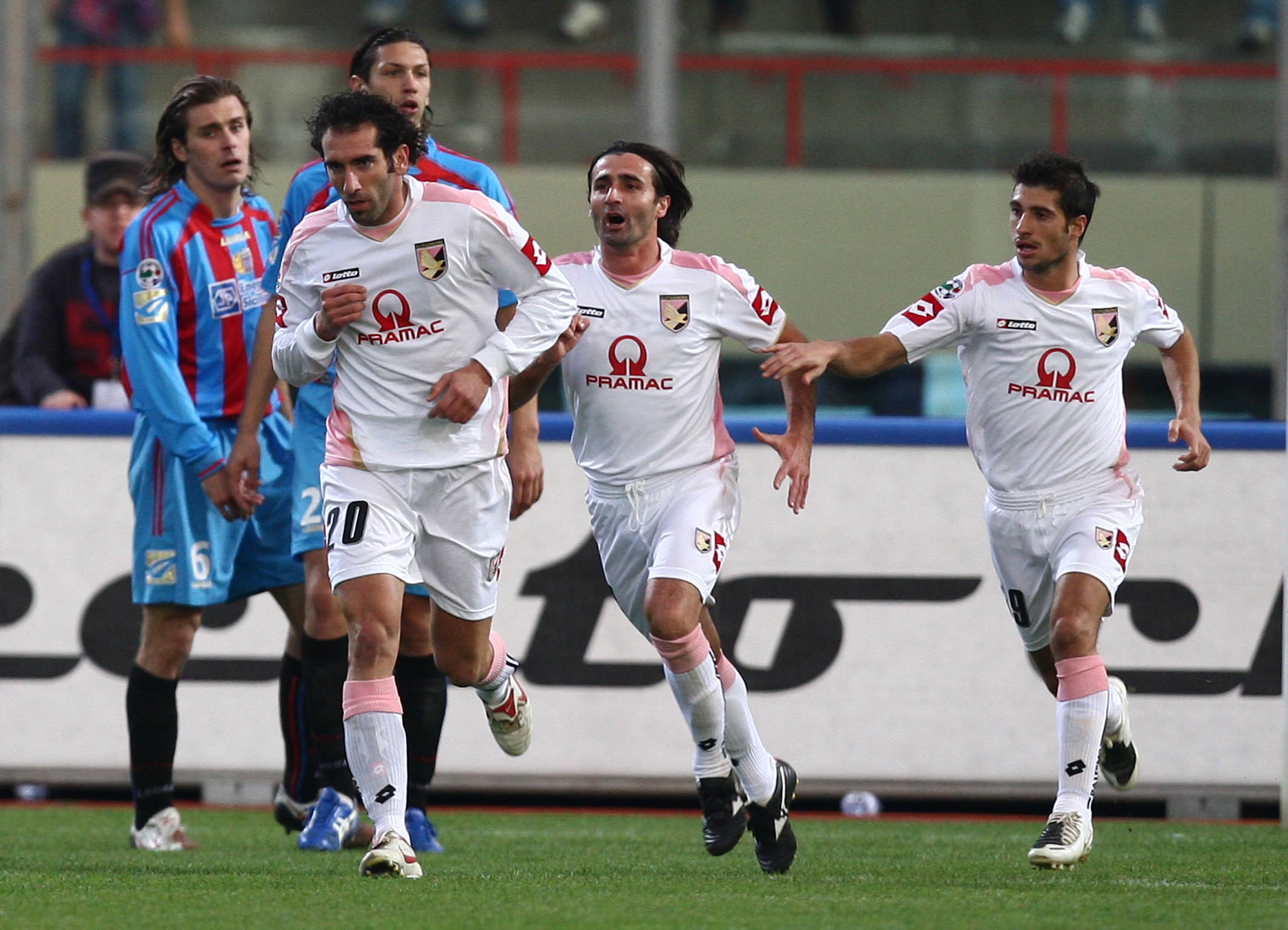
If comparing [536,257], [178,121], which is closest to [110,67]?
[178,121]

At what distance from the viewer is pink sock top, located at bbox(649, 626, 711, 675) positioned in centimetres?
538

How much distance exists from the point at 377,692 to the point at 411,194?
1.30 meters

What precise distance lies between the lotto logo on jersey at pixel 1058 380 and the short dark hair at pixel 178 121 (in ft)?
8.13

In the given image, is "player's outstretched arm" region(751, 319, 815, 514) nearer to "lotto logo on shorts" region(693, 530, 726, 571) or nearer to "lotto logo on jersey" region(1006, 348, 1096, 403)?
"lotto logo on shorts" region(693, 530, 726, 571)

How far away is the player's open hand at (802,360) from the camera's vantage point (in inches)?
213

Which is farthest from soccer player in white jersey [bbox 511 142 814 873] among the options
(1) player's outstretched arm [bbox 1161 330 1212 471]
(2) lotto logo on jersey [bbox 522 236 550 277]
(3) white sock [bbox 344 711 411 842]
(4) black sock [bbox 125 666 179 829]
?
(4) black sock [bbox 125 666 179 829]

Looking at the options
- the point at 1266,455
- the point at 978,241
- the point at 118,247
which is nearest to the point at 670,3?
the point at 978,241

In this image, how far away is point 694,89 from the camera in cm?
1120

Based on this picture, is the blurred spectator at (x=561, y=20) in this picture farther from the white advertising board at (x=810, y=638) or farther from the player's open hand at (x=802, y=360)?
the player's open hand at (x=802, y=360)

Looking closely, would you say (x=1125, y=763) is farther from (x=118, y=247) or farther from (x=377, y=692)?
(x=118, y=247)

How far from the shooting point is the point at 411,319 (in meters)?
5.20

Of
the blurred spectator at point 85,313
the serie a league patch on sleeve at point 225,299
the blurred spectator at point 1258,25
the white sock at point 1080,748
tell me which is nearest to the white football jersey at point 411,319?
the serie a league patch on sleeve at point 225,299

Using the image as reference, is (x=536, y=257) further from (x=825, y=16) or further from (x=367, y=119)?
(x=825, y=16)

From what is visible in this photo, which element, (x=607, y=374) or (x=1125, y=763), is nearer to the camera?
(x=607, y=374)
